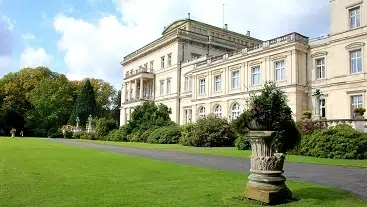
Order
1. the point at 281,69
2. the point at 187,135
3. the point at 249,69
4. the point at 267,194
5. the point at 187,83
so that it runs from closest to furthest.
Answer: the point at 267,194
the point at 187,135
the point at 281,69
the point at 249,69
the point at 187,83

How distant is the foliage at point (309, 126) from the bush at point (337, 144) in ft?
3.54

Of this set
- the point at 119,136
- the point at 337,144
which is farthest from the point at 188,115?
the point at 337,144

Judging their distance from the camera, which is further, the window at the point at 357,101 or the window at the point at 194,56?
the window at the point at 194,56

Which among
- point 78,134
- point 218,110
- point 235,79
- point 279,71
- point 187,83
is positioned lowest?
point 78,134

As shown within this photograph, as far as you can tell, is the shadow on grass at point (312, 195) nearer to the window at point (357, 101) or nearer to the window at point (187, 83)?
the window at point (357, 101)

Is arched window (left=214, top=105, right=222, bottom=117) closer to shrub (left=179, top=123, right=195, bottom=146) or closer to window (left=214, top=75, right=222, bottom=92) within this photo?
window (left=214, top=75, right=222, bottom=92)

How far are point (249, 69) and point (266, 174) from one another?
112 ft

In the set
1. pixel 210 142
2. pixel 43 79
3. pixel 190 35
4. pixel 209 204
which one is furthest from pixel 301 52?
pixel 43 79

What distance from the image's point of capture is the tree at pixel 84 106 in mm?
73000

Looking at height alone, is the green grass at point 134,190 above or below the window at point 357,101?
below

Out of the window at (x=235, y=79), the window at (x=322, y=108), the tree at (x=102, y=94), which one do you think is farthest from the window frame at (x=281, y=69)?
the tree at (x=102, y=94)

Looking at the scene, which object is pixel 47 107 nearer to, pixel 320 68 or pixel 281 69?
pixel 281 69

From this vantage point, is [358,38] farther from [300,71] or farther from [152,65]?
[152,65]

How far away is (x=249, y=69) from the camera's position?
40500 millimetres
